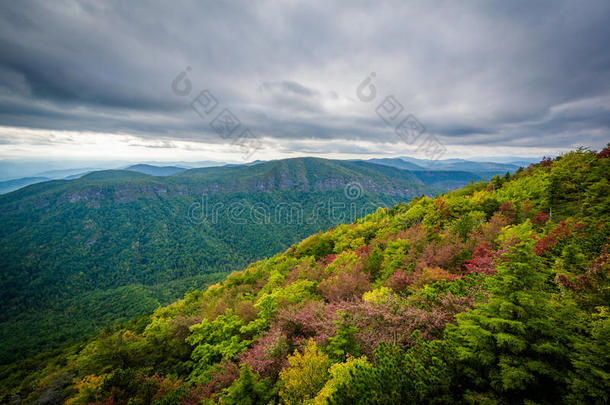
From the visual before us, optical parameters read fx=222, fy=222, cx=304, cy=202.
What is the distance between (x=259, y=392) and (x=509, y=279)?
1239 cm

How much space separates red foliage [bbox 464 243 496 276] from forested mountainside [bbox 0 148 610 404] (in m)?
0.14

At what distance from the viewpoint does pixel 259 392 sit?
11.5 m

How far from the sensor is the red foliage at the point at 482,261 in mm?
14119

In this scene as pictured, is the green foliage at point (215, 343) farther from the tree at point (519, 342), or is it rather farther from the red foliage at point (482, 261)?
the red foliage at point (482, 261)

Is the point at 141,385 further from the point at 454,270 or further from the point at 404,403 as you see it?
the point at 454,270

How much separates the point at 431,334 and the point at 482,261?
8639mm

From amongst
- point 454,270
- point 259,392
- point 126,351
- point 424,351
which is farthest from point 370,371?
point 126,351

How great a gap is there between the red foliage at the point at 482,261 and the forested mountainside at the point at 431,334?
0.45ft

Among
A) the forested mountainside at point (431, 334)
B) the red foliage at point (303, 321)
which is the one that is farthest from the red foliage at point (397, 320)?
the red foliage at point (303, 321)

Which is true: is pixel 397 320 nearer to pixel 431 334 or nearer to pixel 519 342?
pixel 431 334

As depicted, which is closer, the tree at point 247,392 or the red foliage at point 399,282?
the tree at point 247,392

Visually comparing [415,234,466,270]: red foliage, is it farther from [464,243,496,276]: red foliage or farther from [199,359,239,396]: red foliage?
[199,359,239,396]: red foliage

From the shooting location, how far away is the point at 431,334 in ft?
34.6

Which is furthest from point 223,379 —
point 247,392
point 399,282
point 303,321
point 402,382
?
point 399,282
